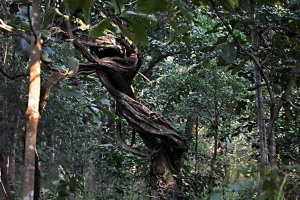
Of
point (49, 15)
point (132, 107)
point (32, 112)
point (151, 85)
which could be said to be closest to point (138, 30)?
point (32, 112)

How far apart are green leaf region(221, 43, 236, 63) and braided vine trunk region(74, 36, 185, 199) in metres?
1.10

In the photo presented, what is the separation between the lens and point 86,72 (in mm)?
2541

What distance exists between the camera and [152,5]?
1.05 m

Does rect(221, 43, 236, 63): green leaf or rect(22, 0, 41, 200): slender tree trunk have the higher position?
rect(221, 43, 236, 63): green leaf

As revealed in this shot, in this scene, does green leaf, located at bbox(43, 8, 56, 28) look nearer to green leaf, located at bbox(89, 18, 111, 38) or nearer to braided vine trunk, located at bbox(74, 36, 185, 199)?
green leaf, located at bbox(89, 18, 111, 38)

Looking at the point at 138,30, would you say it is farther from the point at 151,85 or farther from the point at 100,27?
the point at 151,85

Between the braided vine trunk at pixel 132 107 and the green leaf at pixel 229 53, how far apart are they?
110 centimetres

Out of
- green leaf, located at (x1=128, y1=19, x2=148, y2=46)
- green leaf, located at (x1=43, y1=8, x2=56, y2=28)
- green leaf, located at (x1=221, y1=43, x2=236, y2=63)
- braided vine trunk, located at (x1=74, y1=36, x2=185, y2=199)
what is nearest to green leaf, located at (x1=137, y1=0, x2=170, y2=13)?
green leaf, located at (x1=128, y1=19, x2=148, y2=46)

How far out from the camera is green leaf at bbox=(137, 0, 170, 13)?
104cm

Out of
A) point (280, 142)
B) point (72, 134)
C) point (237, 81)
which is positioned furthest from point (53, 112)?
point (280, 142)

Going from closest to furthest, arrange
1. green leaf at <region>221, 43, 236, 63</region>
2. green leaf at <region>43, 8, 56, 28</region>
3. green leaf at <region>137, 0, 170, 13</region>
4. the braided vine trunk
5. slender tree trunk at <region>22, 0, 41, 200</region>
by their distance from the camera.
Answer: green leaf at <region>137, 0, 170, 13</region> → slender tree trunk at <region>22, 0, 41, 200</region> → green leaf at <region>221, 43, 236, 63</region> → green leaf at <region>43, 8, 56, 28</region> → the braided vine trunk

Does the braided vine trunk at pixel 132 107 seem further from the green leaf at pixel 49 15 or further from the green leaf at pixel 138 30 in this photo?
the green leaf at pixel 138 30

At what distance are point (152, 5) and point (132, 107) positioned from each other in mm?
1924

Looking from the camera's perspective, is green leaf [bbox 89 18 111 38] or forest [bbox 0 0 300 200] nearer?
green leaf [bbox 89 18 111 38]
